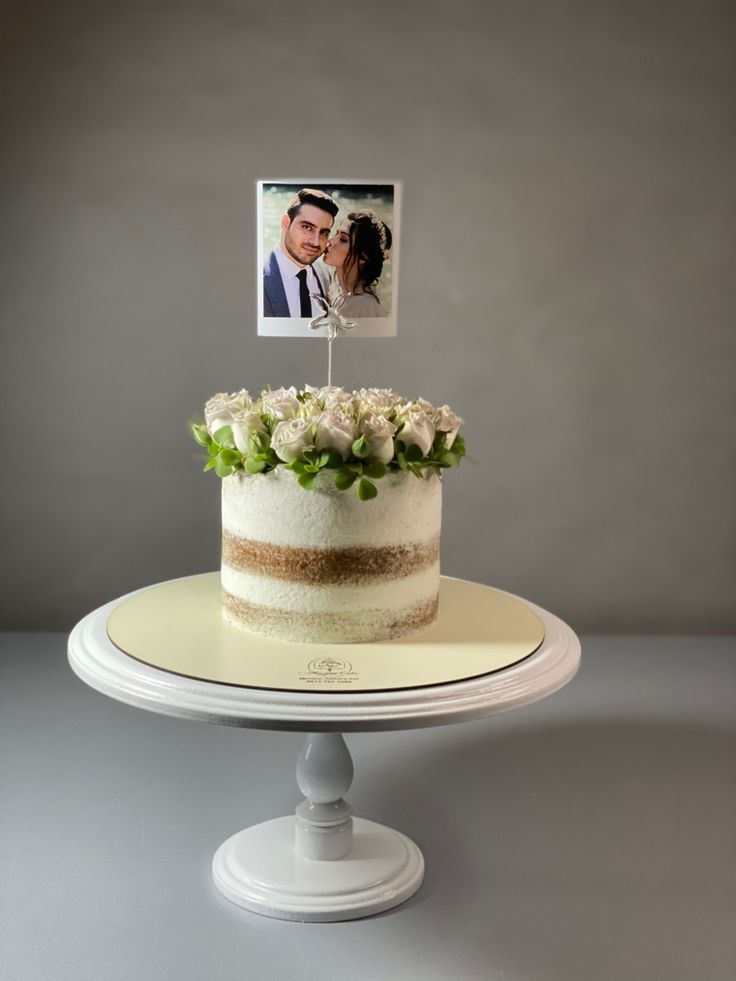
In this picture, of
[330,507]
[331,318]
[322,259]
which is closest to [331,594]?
[330,507]

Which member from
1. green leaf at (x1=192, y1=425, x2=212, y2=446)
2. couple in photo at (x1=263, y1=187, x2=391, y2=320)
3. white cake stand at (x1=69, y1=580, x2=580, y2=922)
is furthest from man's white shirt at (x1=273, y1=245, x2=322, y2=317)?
white cake stand at (x1=69, y1=580, x2=580, y2=922)

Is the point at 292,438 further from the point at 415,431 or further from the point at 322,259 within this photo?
the point at 322,259

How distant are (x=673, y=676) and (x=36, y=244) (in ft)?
7.93

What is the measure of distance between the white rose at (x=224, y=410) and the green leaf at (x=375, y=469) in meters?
0.26

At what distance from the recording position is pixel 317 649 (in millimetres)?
2027

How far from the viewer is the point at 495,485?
3.93m

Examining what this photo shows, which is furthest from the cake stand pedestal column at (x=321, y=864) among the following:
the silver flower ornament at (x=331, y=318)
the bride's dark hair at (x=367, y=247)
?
the bride's dark hair at (x=367, y=247)

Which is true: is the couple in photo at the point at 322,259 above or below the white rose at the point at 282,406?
above

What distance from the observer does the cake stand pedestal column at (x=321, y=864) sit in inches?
83.8

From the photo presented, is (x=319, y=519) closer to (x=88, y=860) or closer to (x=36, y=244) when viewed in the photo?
(x=88, y=860)

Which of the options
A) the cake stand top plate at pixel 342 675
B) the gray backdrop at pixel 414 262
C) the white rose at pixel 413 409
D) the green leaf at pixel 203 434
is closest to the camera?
the cake stand top plate at pixel 342 675

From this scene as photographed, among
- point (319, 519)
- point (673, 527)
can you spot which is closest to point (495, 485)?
point (673, 527)

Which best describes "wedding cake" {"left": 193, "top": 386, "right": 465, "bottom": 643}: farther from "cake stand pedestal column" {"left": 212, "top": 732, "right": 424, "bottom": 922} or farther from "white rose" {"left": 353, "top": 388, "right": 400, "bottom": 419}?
"cake stand pedestal column" {"left": 212, "top": 732, "right": 424, "bottom": 922}

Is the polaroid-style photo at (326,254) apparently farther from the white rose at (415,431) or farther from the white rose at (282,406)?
the white rose at (415,431)
